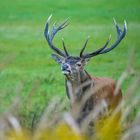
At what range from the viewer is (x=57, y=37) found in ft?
83.4

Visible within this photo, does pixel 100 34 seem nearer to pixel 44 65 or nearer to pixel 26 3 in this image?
pixel 44 65

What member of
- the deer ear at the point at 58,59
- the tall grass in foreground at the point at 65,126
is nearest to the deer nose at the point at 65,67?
the deer ear at the point at 58,59

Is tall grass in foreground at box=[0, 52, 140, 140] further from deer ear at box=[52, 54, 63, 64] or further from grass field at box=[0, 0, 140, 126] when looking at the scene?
grass field at box=[0, 0, 140, 126]

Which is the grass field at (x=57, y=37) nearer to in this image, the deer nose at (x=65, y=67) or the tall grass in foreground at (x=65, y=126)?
the deer nose at (x=65, y=67)

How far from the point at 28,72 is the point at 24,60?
1992 millimetres

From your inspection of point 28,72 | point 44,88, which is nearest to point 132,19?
point 28,72

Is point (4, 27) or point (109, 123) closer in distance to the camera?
point (109, 123)

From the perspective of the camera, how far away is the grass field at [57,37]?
1769 centimetres

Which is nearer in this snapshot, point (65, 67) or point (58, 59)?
Answer: point (65, 67)

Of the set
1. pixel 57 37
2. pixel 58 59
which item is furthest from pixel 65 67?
pixel 57 37

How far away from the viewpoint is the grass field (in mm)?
17688

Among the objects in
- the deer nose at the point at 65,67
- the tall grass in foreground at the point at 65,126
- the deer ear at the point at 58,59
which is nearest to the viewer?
the tall grass in foreground at the point at 65,126

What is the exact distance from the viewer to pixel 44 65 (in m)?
20.6

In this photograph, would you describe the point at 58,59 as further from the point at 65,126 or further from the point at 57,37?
the point at 57,37
